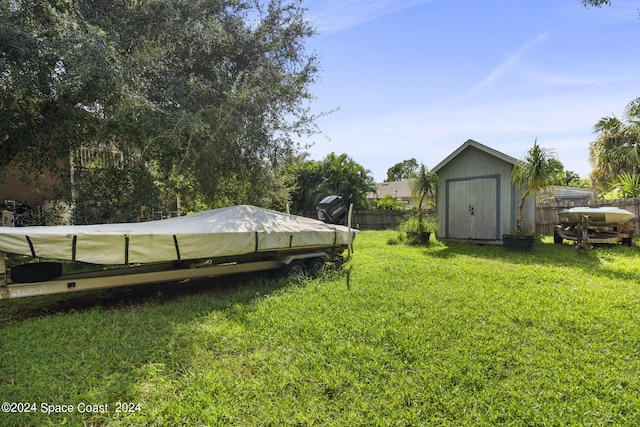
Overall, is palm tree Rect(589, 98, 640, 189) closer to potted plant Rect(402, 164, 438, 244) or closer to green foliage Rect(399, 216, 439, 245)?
potted plant Rect(402, 164, 438, 244)

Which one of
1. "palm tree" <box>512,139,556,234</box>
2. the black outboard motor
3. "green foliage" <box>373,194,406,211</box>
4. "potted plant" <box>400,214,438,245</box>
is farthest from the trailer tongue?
"green foliage" <box>373,194,406,211</box>

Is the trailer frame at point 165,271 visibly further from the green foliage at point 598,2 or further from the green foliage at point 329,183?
the green foliage at point 329,183

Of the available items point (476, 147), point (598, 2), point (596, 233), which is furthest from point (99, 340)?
point (596, 233)

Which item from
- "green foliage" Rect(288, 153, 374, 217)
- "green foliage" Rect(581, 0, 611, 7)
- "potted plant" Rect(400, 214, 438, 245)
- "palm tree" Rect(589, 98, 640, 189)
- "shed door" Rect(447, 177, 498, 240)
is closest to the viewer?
"green foliage" Rect(581, 0, 611, 7)

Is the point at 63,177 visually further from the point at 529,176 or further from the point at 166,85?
the point at 529,176

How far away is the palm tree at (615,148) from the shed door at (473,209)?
19.7 ft

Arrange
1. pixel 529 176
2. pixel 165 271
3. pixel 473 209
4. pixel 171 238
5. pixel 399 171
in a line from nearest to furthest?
1. pixel 171 238
2. pixel 165 271
3. pixel 529 176
4. pixel 473 209
5. pixel 399 171

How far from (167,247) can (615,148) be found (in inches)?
606

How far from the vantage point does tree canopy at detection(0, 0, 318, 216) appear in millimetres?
4590

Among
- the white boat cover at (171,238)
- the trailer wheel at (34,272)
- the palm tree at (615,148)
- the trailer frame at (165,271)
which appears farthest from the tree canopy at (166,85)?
the palm tree at (615,148)

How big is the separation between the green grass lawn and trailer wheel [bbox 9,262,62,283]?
508mm

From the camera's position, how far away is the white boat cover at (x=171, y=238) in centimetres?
351

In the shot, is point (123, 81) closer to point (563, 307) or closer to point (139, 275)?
point (139, 275)

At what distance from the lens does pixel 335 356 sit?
2760 mm
